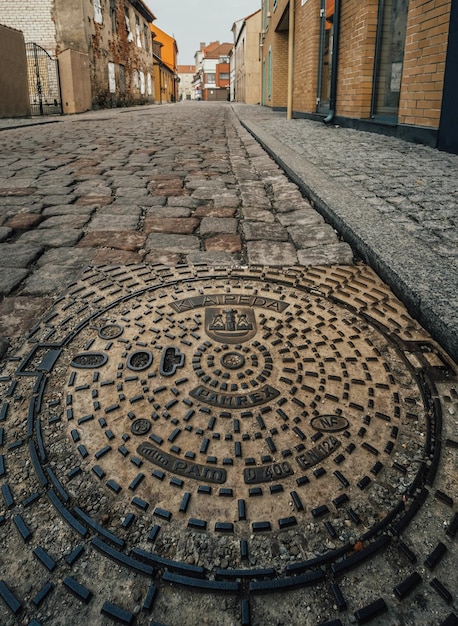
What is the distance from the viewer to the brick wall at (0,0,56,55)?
1862 cm

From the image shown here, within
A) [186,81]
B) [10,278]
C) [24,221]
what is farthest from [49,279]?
[186,81]

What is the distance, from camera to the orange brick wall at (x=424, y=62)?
538 centimetres

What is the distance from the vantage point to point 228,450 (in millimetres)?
1283

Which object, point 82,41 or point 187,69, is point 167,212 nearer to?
point 82,41

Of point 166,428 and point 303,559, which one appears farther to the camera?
point 166,428

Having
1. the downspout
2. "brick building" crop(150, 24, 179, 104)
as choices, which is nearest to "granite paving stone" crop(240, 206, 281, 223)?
the downspout

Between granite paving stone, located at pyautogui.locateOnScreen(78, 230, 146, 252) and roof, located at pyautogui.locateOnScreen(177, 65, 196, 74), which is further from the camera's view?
roof, located at pyautogui.locateOnScreen(177, 65, 196, 74)

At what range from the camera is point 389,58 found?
24.4 feet

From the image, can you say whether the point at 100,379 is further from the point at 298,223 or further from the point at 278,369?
the point at 298,223

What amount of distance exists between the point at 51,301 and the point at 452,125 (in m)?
4.90

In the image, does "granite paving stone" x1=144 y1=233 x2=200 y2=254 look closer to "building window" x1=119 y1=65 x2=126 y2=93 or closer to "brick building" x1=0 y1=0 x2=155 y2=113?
"brick building" x1=0 y1=0 x2=155 y2=113

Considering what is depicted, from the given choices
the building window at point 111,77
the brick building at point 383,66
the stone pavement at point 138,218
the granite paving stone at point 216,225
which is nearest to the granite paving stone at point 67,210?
the stone pavement at point 138,218

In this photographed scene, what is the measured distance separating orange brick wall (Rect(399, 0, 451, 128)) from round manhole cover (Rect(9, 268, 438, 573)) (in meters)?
4.68

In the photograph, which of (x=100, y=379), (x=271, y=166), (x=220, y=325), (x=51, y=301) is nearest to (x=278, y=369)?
(x=220, y=325)
